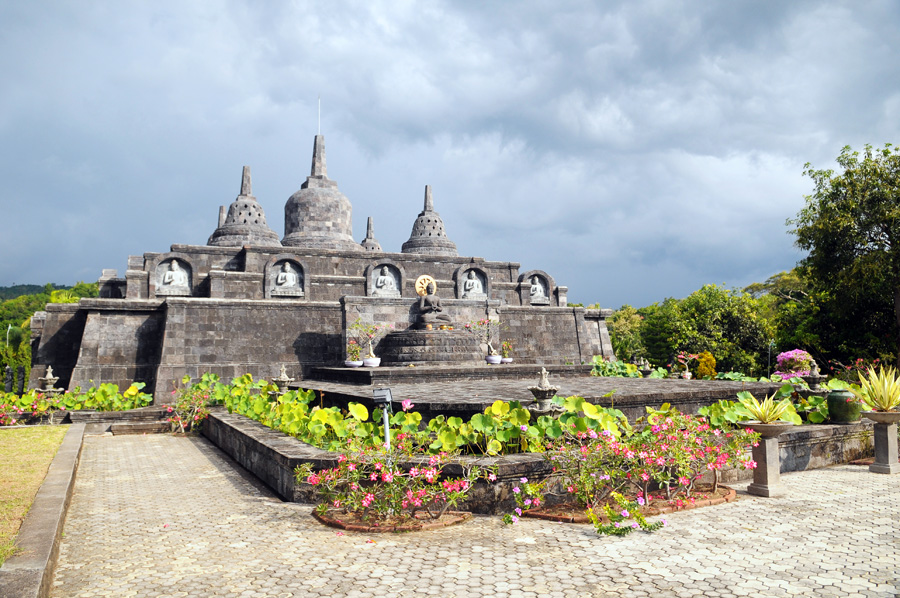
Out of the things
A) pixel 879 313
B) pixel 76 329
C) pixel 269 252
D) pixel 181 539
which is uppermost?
pixel 269 252

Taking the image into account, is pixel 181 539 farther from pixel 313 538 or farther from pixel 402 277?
pixel 402 277

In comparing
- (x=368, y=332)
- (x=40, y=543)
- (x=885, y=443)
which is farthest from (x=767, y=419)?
(x=368, y=332)

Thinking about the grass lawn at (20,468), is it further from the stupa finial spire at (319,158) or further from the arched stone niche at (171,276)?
the stupa finial spire at (319,158)

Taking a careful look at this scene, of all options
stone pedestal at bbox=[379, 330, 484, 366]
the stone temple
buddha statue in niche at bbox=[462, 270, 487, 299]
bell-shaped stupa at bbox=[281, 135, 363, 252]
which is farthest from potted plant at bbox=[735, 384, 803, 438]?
bell-shaped stupa at bbox=[281, 135, 363, 252]

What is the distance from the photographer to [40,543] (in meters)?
4.38

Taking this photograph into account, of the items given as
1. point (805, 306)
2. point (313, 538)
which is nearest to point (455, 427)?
point (313, 538)

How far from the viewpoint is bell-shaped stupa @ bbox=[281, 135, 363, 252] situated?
27.2 meters

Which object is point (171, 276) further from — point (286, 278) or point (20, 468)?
point (20, 468)

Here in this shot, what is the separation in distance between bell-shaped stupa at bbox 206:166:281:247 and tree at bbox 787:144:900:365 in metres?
22.1

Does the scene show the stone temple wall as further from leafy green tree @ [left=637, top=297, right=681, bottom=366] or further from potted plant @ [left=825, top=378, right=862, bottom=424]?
leafy green tree @ [left=637, top=297, right=681, bottom=366]

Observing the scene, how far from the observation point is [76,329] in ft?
57.6

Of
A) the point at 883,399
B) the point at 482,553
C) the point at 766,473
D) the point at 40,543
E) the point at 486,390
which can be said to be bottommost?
the point at 482,553

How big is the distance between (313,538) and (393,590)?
4.80ft

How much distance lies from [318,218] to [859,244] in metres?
21.7
